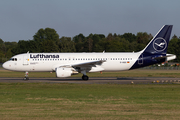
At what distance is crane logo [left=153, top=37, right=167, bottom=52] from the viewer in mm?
34656

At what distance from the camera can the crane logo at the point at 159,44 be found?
34.7 m

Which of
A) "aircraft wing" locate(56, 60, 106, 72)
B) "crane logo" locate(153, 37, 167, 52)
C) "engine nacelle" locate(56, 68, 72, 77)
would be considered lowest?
"engine nacelle" locate(56, 68, 72, 77)

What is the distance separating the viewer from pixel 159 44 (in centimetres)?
3466

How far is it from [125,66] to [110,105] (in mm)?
20388

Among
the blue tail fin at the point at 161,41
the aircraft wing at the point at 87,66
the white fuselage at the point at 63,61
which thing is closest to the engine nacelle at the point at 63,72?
the aircraft wing at the point at 87,66

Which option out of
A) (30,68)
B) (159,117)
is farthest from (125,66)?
(159,117)

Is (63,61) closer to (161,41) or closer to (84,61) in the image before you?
(84,61)

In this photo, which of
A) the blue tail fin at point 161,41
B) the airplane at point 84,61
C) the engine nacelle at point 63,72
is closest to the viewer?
the engine nacelle at point 63,72

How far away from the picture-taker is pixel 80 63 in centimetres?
3356

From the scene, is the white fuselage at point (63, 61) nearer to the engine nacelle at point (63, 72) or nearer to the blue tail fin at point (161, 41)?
the blue tail fin at point (161, 41)

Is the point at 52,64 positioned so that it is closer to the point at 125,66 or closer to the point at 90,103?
the point at 125,66

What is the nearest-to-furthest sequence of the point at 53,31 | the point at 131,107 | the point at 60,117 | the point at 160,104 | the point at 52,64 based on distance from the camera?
the point at 60,117
the point at 131,107
the point at 160,104
the point at 52,64
the point at 53,31

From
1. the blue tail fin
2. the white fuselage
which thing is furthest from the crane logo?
the white fuselage

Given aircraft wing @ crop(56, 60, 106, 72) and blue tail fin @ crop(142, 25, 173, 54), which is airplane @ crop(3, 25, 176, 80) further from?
blue tail fin @ crop(142, 25, 173, 54)
